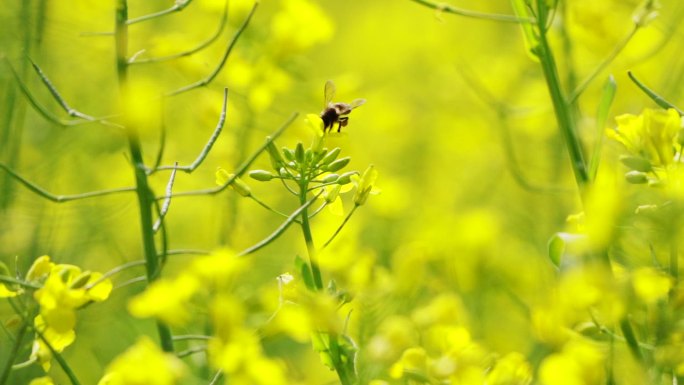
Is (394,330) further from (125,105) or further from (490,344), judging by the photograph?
(490,344)

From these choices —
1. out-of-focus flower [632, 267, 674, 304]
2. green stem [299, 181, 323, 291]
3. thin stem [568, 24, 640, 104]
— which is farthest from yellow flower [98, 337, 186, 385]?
thin stem [568, 24, 640, 104]

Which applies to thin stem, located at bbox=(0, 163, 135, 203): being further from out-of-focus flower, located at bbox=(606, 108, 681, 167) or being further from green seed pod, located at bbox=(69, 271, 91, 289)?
out-of-focus flower, located at bbox=(606, 108, 681, 167)

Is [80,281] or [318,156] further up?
[318,156]

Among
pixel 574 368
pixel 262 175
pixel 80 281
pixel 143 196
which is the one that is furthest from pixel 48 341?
pixel 574 368

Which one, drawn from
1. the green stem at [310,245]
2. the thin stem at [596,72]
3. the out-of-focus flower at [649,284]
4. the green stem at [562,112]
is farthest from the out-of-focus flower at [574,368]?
the thin stem at [596,72]

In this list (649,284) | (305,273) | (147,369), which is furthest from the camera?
(305,273)

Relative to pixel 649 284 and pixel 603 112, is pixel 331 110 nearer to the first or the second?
pixel 603 112

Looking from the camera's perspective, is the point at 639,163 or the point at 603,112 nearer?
the point at 639,163
